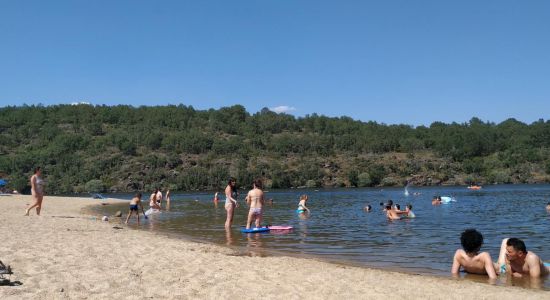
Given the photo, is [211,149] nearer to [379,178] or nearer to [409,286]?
[379,178]

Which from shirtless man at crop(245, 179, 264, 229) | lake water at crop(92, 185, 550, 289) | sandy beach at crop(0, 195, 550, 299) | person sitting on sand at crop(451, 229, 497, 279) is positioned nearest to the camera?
sandy beach at crop(0, 195, 550, 299)

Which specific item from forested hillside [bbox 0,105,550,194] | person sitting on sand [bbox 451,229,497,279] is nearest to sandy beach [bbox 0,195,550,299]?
person sitting on sand [bbox 451,229,497,279]

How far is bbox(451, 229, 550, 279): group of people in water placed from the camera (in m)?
9.46

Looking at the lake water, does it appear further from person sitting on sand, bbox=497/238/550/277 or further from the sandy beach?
the sandy beach

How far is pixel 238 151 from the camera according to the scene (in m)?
122

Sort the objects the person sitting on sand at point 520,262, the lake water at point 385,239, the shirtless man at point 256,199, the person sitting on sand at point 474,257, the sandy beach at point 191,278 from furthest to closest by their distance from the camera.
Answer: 1. the shirtless man at point 256,199
2. the lake water at point 385,239
3. the person sitting on sand at point 474,257
4. the person sitting on sand at point 520,262
5. the sandy beach at point 191,278

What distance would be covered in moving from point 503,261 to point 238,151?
113 m

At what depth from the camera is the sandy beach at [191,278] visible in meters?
7.25

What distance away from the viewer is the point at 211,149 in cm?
12275

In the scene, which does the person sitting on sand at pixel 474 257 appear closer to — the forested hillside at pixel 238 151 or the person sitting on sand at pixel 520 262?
the person sitting on sand at pixel 520 262

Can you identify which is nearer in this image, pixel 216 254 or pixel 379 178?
pixel 216 254

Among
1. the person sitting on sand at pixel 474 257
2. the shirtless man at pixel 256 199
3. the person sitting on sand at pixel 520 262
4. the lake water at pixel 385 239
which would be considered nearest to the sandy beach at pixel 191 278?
the person sitting on sand at pixel 474 257

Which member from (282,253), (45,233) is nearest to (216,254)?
(282,253)

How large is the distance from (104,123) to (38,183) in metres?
133
